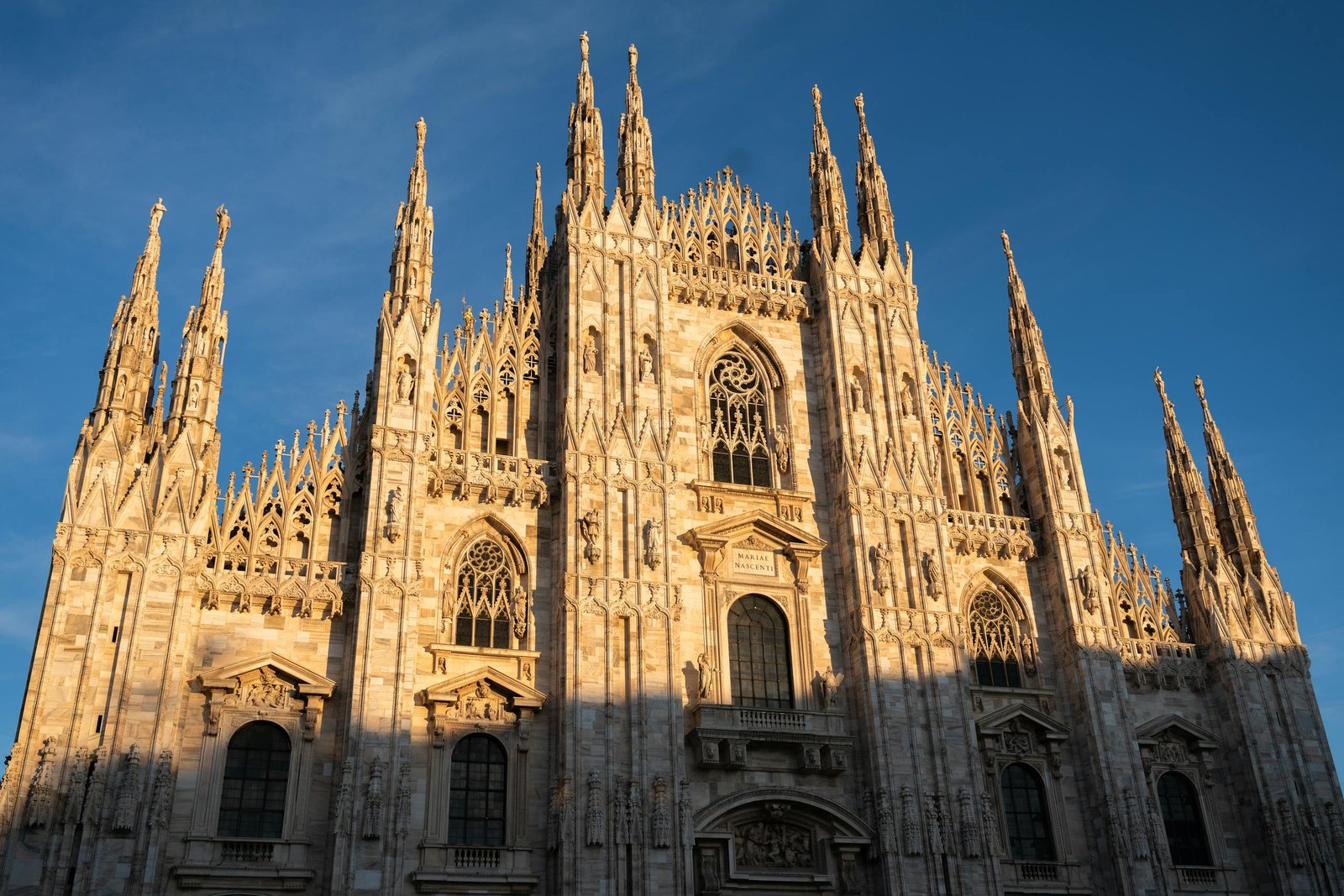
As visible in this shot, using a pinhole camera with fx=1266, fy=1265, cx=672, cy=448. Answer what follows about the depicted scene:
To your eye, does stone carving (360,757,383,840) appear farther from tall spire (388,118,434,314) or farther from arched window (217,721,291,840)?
tall spire (388,118,434,314)

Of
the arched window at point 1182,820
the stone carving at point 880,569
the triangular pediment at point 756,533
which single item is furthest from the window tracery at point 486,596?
the arched window at point 1182,820

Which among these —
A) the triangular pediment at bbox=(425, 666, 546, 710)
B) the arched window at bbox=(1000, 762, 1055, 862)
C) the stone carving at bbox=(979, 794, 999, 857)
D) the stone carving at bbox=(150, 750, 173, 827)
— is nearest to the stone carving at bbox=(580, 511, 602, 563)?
the triangular pediment at bbox=(425, 666, 546, 710)

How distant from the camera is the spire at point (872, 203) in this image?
36000mm

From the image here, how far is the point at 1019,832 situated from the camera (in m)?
29.6

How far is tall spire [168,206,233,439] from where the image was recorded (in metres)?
27.2

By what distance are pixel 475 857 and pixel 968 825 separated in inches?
424

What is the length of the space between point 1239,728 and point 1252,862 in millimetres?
3149

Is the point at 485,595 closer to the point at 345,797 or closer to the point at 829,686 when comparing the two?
the point at 345,797

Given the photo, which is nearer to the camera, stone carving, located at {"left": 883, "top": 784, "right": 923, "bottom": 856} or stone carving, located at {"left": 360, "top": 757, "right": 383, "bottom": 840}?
stone carving, located at {"left": 360, "top": 757, "right": 383, "bottom": 840}

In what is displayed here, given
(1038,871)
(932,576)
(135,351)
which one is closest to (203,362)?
(135,351)

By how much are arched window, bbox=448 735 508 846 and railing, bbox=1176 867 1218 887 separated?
52.8 feet

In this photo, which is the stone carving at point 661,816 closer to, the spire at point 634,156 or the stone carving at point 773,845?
the stone carving at point 773,845

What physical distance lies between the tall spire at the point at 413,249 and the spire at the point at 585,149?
3947 mm

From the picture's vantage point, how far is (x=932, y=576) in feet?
100
